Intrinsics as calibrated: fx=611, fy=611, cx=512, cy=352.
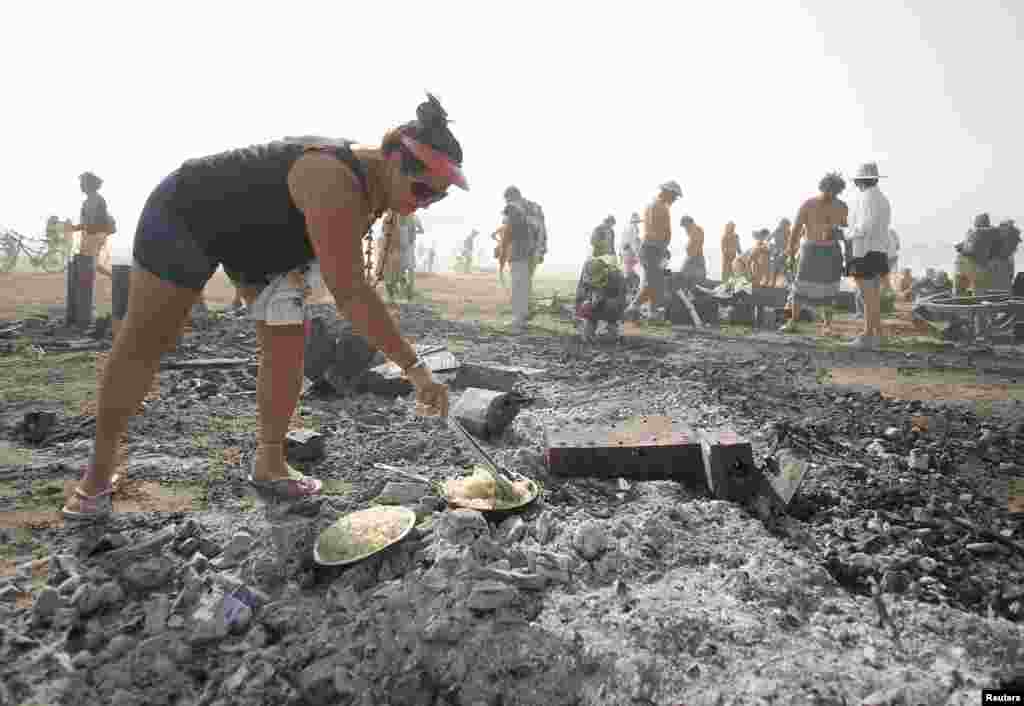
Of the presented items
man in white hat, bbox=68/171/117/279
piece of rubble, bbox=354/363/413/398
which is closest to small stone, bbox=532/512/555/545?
piece of rubble, bbox=354/363/413/398

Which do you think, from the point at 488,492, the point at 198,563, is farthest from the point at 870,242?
the point at 198,563

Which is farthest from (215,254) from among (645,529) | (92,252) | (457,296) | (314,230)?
(457,296)

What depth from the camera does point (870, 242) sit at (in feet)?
26.4

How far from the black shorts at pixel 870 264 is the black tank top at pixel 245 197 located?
7.71 metres

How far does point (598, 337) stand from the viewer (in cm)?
892

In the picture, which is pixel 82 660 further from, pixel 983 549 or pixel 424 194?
pixel 983 549

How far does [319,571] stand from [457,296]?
1471cm

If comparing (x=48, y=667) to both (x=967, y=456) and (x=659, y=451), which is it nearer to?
(x=659, y=451)

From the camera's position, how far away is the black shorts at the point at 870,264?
810 centimetres

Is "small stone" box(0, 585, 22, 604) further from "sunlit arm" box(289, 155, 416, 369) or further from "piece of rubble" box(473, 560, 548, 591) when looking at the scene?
"piece of rubble" box(473, 560, 548, 591)

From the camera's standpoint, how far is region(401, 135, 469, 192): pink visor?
249 centimetres

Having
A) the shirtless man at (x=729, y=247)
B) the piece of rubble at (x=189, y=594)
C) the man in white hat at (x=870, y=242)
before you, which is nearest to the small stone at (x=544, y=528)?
the piece of rubble at (x=189, y=594)

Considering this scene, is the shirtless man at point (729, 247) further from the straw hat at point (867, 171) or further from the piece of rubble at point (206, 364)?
the piece of rubble at point (206, 364)

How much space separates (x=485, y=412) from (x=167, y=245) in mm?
2189
